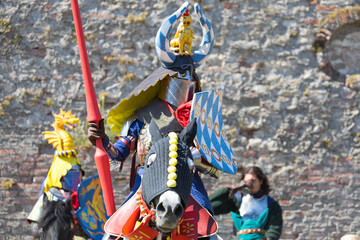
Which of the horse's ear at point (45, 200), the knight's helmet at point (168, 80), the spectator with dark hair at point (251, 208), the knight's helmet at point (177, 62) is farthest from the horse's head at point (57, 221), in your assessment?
the knight's helmet at point (177, 62)

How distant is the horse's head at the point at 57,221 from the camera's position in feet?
18.5

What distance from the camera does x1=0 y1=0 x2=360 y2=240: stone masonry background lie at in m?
7.56

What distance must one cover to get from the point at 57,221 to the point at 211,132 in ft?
7.41

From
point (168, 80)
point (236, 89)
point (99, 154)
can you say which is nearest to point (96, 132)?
point (99, 154)

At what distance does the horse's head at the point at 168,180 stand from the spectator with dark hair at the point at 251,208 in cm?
A: 262

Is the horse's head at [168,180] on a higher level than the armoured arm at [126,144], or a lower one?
higher

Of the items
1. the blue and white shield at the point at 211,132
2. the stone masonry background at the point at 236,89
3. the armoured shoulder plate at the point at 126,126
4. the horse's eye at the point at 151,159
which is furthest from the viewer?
the stone masonry background at the point at 236,89

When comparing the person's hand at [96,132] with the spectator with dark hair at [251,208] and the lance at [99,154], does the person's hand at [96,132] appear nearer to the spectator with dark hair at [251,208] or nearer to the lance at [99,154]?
the lance at [99,154]

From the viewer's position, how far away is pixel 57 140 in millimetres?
5906

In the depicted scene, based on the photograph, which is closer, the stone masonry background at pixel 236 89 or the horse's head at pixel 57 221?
the horse's head at pixel 57 221

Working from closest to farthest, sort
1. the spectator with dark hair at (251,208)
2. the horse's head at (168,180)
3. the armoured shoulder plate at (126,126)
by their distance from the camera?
the horse's head at (168,180) → the armoured shoulder plate at (126,126) → the spectator with dark hair at (251,208)

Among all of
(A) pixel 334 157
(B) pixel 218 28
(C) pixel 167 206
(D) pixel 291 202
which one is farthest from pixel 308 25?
(C) pixel 167 206

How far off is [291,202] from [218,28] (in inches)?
91.0

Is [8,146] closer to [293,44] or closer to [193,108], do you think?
[293,44]
